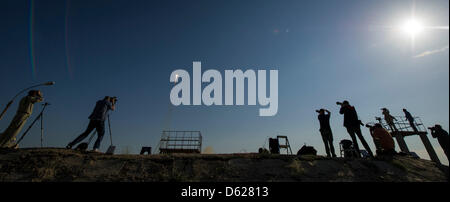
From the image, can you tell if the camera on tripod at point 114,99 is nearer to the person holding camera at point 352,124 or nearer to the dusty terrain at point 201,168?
the dusty terrain at point 201,168

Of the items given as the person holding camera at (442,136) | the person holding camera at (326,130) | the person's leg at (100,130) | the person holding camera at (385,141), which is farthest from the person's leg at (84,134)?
the person holding camera at (442,136)

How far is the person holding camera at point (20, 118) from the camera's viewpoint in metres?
4.79

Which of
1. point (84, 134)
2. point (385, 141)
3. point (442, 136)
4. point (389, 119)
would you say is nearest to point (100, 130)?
point (84, 134)

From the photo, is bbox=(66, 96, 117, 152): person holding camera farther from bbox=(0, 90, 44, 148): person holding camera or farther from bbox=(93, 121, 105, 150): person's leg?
bbox=(0, 90, 44, 148): person holding camera

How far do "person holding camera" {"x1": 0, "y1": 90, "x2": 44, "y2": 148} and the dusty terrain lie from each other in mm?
1178

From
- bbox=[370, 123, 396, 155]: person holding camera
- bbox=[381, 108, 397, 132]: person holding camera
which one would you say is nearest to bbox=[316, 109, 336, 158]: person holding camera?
bbox=[370, 123, 396, 155]: person holding camera

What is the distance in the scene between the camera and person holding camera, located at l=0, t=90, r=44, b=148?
15.7 ft

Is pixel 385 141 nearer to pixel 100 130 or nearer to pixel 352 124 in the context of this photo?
pixel 352 124

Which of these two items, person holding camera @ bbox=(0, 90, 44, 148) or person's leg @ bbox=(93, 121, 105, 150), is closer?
person holding camera @ bbox=(0, 90, 44, 148)

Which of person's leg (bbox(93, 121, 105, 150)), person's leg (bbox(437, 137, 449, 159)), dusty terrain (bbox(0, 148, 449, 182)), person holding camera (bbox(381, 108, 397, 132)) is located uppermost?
person holding camera (bbox(381, 108, 397, 132))
